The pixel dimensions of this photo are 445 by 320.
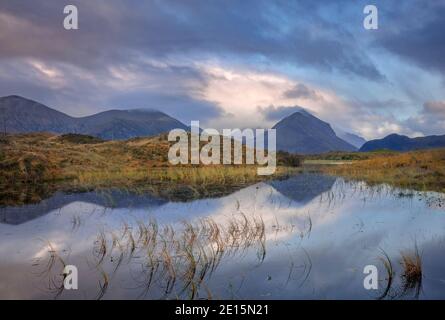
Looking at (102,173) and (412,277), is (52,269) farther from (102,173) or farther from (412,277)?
(102,173)

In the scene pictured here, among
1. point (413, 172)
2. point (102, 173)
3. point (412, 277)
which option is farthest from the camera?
point (102, 173)

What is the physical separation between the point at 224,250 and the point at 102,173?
3162 centimetres

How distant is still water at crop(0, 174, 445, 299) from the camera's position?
9.84 meters

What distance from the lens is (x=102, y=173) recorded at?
4216 cm

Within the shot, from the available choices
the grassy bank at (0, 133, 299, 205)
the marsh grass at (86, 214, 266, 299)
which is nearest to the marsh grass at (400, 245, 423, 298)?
the marsh grass at (86, 214, 266, 299)

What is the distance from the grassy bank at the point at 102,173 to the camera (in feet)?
102

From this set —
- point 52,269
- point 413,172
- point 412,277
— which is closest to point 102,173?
point 413,172

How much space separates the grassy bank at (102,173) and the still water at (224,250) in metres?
7.93

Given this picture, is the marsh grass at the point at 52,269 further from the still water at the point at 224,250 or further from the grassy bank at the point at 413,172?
the grassy bank at the point at 413,172

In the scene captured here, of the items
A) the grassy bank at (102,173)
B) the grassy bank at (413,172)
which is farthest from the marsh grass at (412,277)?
the grassy bank at (413,172)

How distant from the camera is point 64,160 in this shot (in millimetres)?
48469

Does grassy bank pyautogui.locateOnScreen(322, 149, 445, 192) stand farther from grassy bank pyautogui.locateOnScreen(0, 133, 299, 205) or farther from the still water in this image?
grassy bank pyautogui.locateOnScreen(0, 133, 299, 205)

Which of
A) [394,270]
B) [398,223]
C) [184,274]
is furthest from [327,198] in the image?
[184,274]
